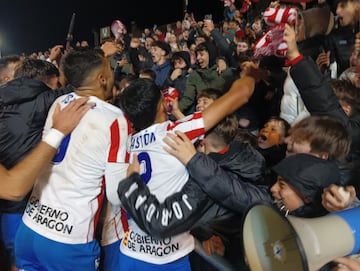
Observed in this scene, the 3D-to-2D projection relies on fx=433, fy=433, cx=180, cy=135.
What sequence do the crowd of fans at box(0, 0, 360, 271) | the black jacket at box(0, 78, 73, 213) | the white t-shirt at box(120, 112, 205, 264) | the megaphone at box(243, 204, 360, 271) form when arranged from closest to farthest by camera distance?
1. the megaphone at box(243, 204, 360, 271)
2. the crowd of fans at box(0, 0, 360, 271)
3. the white t-shirt at box(120, 112, 205, 264)
4. the black jacket at box(0, 78, 73, 213)

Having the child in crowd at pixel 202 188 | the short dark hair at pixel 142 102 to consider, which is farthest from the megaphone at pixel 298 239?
the short dark hair at pixel 142 102

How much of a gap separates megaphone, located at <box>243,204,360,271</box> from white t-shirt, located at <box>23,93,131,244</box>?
3.06 ft

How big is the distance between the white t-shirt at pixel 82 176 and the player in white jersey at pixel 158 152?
0.33 ft

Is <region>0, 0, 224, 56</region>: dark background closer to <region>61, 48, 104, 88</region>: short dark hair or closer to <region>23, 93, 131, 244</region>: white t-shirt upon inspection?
<region>61, 48, 104, 88</region>: short dark hair

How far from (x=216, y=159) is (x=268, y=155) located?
A: 1118 millimetres

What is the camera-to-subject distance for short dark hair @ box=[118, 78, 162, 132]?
215cm

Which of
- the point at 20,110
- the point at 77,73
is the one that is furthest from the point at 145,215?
the point at 20,110

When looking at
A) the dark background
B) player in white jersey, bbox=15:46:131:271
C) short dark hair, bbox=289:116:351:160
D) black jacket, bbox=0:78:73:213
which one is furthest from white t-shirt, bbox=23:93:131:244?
the dark background

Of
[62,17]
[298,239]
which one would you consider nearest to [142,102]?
[298,239]

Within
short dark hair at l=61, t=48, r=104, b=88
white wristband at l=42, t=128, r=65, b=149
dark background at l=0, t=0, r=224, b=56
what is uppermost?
short dark hair at l=61, t=48, r=104, b=88

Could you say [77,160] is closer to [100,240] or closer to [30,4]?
[100,240]

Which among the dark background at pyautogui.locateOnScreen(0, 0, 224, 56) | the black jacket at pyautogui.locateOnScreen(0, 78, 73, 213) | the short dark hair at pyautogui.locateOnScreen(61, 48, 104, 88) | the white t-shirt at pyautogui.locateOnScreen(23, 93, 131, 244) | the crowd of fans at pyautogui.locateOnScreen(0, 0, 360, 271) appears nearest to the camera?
the crowd of fans at pyautogui.locateOnScreen(0, 0, 360, 271)

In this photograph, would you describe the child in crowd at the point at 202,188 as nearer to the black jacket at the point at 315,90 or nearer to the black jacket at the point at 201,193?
the black jacket at the point at 201,193

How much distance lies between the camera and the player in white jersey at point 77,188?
85.8 inches
